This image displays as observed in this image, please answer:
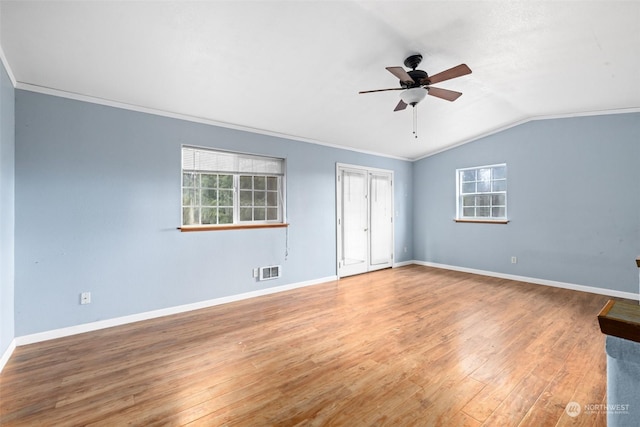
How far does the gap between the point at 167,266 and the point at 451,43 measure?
391 cm

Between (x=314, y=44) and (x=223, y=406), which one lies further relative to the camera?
(x=314, y=44)

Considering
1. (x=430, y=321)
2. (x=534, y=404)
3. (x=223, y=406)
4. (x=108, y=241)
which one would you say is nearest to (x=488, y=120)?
(x=430, y=321)

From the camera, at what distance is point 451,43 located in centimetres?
270

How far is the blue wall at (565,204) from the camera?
416 cm

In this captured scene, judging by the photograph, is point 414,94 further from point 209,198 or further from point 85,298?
point 85,298

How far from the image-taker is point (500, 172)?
538 cm

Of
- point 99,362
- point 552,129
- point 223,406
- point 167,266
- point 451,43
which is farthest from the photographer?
point 552,129

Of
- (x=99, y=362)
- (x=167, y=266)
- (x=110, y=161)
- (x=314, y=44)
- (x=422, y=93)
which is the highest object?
(x=314, y=44)

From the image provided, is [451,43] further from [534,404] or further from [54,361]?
[54,361]

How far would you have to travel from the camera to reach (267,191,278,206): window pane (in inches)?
176

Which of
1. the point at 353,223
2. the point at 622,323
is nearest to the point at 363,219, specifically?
the point at 353,223

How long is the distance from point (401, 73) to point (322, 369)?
2.65 meters

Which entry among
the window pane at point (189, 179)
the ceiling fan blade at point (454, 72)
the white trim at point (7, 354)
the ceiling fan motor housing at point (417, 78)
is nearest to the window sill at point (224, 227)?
the window pane at point (189, 179)

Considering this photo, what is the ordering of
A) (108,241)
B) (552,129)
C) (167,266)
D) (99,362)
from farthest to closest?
(552,129)
(167,266)
(108,241)
(99,362)
